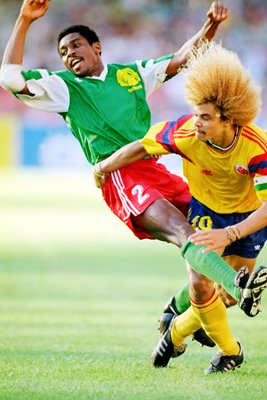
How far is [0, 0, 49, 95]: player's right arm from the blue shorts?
1392mm

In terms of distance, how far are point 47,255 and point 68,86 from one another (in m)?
8.03

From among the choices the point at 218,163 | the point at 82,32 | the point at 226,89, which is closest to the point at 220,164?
the point at 218,163

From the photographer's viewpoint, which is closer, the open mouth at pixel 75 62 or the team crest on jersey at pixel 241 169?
the team crest on jersey at pixel 241 169

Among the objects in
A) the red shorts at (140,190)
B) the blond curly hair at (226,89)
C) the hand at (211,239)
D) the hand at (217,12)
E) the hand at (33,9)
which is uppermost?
the hand at (33,9)

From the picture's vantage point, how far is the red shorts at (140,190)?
7.05 metres

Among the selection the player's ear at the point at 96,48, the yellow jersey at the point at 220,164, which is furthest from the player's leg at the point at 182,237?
the player's ear at the point at 96,48

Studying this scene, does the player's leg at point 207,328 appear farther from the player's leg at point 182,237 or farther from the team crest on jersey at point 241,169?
the team crest on jersey at point 241,169

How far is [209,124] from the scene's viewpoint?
20.8 ft

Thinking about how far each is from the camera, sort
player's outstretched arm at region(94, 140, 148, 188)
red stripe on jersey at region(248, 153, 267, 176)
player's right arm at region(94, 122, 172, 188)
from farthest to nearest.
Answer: player's outstretched arm at region(94, 140, 148, 188)
player's right arm at region(94, 122, 172, 188)
red stripe on jersey at region(248, 153, 267, 176)

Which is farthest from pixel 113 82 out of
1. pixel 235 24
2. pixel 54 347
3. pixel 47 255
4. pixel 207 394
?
pixel 235 24

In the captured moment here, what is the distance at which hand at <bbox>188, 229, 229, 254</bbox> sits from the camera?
6141 mm

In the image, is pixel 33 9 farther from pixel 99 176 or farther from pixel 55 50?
pixel 55 50

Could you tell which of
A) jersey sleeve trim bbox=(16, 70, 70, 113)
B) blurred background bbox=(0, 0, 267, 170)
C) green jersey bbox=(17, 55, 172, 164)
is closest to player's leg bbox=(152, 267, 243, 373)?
green jersey bbox=(17, 55, 172, 164)

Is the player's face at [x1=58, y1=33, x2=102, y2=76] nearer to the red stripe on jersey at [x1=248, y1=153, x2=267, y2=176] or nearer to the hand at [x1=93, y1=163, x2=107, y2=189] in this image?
the hand at [x1=93, y1=163, x2=107, y2=189]
